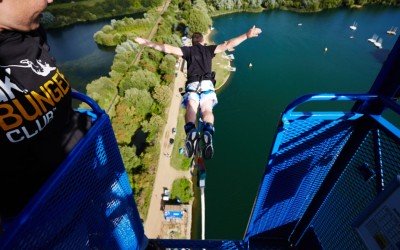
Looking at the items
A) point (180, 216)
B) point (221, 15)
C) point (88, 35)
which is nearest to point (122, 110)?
point (180, 216)

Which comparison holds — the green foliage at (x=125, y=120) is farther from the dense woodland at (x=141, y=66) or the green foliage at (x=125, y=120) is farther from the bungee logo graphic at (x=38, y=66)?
the bungee logo graphic at (x=38, y=66)

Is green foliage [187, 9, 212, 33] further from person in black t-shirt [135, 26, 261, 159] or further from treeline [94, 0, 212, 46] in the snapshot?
person in black t-shirt [135, 26, 261, 159]

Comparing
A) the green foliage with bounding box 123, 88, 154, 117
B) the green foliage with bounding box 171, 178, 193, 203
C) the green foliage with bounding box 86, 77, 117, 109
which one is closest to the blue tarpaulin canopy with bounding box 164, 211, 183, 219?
the green foliage with bounding box 171, 178, 193, 203

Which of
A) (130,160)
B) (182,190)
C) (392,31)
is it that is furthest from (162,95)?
(392,31)

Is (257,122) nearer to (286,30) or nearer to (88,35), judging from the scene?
(286,30)

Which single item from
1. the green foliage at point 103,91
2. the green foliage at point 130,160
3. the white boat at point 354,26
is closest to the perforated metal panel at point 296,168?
the green foliage at point 130,160
